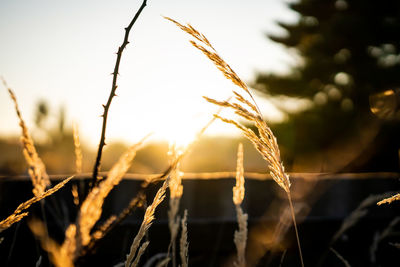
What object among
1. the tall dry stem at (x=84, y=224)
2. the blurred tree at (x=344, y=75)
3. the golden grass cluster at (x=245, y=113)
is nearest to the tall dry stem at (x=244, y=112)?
the golden grass cluster at (x=245, y=113)

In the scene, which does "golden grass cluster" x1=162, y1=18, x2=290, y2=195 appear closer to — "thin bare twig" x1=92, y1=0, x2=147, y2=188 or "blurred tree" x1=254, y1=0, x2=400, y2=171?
"thin bare twig" x1=92, y1=0, x2=147, y2=188

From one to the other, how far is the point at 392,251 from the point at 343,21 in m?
13.9

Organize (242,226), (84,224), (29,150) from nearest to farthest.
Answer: (84,224) → (29,150) → (242,226)

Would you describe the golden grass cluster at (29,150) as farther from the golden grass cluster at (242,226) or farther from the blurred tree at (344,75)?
the blurred tree at (344,75)

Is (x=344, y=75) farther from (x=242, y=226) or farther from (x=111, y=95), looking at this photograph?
(x=111, y=95)

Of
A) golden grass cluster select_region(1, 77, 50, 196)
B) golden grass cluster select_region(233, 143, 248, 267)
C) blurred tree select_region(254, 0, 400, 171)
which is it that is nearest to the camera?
golden grass cluster select_region(1, 77, 50, 196)

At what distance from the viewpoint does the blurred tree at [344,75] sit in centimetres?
1347

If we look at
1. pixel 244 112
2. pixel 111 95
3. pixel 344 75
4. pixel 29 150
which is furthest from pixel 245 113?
pixel 344 75

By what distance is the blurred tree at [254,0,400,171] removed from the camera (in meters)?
13.5

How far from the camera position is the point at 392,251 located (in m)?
2.10

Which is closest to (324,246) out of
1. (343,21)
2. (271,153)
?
(271,153)

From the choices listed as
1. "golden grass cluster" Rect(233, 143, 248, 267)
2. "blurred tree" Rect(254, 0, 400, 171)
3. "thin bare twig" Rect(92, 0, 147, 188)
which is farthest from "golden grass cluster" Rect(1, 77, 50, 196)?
"blurred tree" Rect(254, 0, 400, 171)

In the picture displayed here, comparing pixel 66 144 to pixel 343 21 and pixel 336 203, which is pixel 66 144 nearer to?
pixel 343 21

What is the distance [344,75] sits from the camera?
1555cm
